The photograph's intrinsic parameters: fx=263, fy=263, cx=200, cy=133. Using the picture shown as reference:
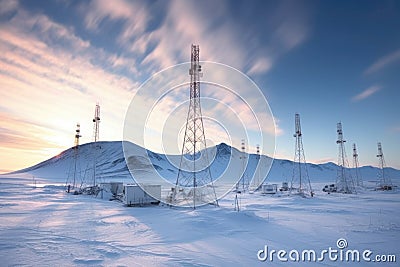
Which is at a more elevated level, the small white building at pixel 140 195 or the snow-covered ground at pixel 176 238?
the small white building at pixel 140 195

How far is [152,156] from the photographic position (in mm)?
178375

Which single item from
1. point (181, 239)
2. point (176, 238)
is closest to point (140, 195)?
point (176, 238)

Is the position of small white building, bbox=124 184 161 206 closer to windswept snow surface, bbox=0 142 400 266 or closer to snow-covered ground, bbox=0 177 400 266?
windswept snow surface, bbox=0 142 400 266

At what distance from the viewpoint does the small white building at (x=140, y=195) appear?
24992mm

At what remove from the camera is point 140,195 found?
2536 centimetres

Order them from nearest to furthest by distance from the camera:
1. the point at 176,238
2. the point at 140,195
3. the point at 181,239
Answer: the point at 181,239
the point at 176,238
the point at 140,195

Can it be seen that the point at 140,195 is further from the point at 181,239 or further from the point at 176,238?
the point at 181,239

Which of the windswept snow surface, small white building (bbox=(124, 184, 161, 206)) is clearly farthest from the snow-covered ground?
small white building (bbox=(124, 184, 161, 206))

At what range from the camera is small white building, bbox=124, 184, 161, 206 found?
82.0ft

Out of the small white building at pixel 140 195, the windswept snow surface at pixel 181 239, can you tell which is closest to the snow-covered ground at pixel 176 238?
the windswept snow surface at pixel 181 239

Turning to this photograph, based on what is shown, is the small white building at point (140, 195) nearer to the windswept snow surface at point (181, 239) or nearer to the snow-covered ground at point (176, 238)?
the windswept snow surface at point (181, 239)

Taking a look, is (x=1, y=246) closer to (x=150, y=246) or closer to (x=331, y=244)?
(x=150, y=246)

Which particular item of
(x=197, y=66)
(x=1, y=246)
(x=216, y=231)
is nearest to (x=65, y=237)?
(x=1, y=246)

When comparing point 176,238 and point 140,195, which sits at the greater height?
point 140,195
